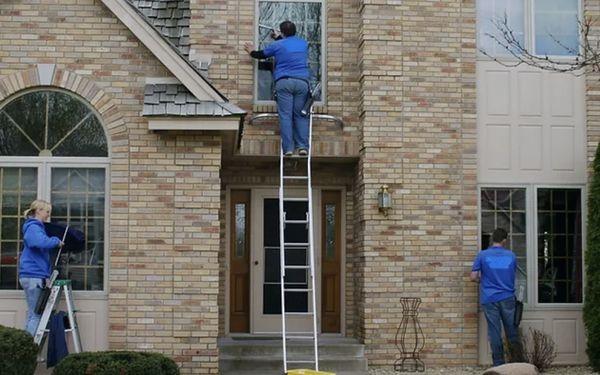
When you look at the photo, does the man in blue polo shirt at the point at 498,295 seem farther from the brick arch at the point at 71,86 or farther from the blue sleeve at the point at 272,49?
the brick arch at the point at 71,86

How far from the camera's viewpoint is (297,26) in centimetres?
1524

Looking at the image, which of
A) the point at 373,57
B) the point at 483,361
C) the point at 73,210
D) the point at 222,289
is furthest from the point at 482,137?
the point at 73,210

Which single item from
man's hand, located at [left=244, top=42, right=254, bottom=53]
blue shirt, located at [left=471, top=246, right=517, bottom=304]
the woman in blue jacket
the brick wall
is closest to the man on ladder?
man's hand, located at [left=244, top=42, right=254, bottom=53]

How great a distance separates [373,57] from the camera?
1450 cm

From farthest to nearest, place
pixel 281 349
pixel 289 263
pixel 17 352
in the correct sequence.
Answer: pixel 289 263
pixel 281 349
pixel 17 352

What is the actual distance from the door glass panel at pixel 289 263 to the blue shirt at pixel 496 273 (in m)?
2.84

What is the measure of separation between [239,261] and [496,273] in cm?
397

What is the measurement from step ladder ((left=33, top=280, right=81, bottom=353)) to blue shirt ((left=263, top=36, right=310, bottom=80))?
438 centimetres

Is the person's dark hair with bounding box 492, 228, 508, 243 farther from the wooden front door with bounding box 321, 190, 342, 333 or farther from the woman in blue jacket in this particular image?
the woman in blue jacket

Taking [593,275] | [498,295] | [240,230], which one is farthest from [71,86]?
[593,275]

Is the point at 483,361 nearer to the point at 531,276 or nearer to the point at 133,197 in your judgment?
the point at 531,276

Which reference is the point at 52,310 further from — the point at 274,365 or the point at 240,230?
the point at 240,230

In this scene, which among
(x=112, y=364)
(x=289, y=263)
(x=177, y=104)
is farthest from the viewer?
(x=289, y=263)

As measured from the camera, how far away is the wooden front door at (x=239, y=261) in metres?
15.3
